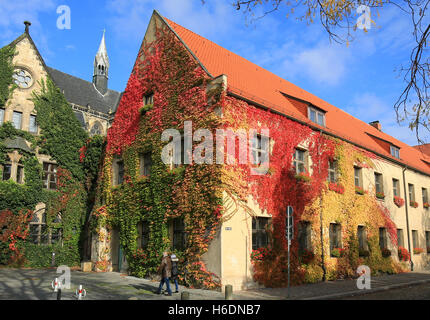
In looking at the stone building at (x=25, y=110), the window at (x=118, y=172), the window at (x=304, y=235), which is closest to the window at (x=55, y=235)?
the stone building at (x=25, y=110)

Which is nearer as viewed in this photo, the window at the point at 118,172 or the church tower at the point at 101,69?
the window at the point at 118,172

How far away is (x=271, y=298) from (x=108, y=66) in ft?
173

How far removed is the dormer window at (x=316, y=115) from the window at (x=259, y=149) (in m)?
4.88

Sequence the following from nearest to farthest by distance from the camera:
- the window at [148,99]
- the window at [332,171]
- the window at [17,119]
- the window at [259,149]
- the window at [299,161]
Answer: the window at [259,149]
the window at [299,161]
the window at [148,99]
the window at [332,171]
the window at [17,119]

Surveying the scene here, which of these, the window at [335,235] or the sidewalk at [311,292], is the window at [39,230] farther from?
the window at [335,235]

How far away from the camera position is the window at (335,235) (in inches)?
750

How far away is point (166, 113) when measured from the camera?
56.5 feet

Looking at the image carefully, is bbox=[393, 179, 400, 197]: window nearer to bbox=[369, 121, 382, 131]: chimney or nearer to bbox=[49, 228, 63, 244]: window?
bbox=[369, 121, 382, 131]: chimney

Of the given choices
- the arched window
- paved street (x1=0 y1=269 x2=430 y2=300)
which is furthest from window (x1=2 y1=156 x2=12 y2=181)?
the arched window

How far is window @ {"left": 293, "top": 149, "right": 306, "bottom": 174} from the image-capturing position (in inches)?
705

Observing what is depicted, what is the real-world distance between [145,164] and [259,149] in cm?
595

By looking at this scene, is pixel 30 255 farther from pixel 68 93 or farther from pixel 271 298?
pixel 68 93

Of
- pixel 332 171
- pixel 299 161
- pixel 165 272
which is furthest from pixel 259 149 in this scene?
pixel 165 272

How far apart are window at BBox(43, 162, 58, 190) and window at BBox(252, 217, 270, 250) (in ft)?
46.1
